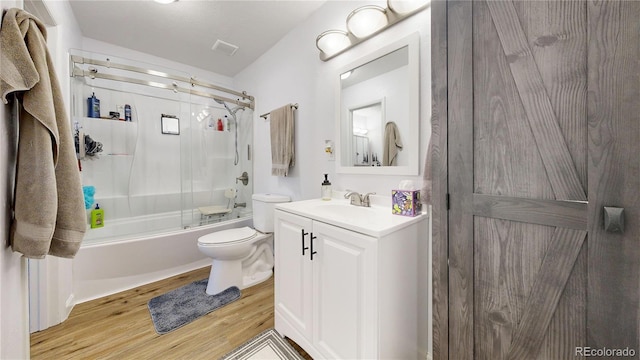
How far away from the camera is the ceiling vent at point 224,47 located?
7.95 feet

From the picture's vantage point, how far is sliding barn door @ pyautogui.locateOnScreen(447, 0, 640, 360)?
59 centimetres

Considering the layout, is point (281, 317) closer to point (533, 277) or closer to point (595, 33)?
point (533, 277)

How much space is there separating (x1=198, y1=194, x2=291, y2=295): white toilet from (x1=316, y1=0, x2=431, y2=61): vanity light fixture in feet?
Answer: 4.59

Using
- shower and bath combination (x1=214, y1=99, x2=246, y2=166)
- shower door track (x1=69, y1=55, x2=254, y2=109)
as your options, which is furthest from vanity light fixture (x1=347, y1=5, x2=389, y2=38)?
shower and bath combination (x1=214, y1=99, x2=246, y2=166)

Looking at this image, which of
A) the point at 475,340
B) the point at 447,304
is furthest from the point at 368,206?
the point at 475,340

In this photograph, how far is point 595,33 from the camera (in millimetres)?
610

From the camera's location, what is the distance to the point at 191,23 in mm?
2109

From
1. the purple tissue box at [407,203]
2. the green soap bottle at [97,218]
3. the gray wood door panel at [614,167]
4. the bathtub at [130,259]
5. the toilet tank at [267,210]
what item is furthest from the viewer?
the toilet tank at [267,210]

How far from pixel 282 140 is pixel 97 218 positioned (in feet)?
6.29

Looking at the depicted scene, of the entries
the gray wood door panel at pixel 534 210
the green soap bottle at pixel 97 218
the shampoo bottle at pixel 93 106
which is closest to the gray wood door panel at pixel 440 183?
the gray wood door panel at pixel 534 210

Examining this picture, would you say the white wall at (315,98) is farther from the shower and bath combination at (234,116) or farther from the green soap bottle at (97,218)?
the green soap bottle at (97,218)

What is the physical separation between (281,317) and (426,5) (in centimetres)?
201

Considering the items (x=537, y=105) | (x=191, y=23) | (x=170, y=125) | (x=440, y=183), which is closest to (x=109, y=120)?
(x=170, y=125)

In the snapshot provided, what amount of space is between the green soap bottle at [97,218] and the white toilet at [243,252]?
3.61 feet
